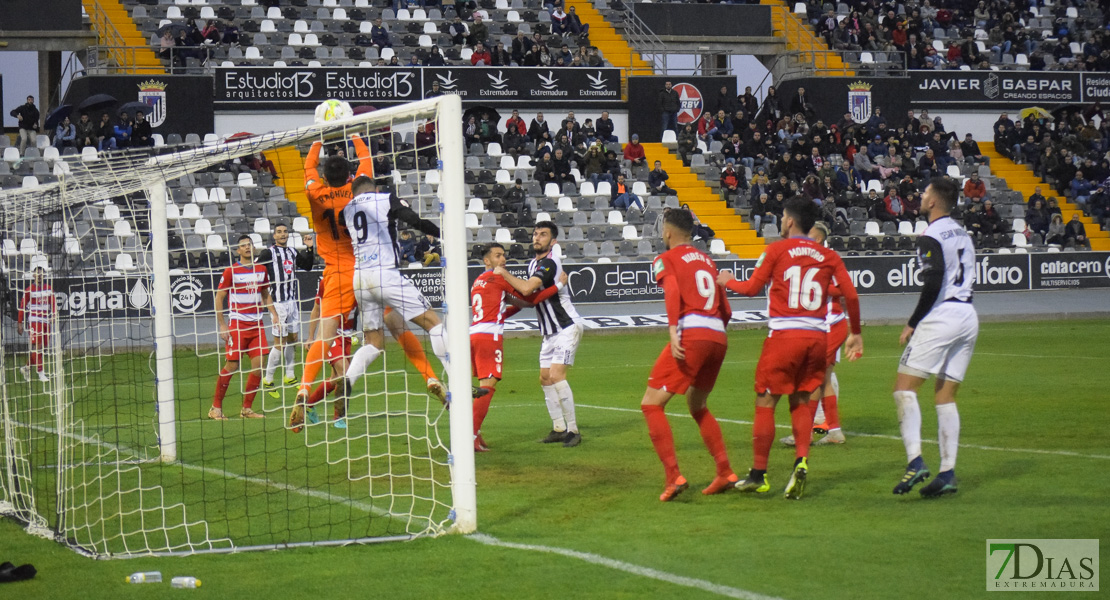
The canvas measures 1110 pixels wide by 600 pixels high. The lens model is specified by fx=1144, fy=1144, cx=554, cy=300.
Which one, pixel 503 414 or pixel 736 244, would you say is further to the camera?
pixel 736 244

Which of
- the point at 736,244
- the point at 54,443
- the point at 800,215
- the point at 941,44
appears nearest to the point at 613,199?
the point at 736,244

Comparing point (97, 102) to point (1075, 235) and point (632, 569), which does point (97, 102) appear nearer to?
point (632, 569)

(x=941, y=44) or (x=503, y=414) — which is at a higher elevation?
(x=941, y=44)

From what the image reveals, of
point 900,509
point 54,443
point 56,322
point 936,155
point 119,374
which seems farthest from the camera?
point 936,155

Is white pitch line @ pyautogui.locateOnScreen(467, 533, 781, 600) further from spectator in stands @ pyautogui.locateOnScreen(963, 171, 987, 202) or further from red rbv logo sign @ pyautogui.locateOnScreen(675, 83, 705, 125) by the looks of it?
spectator in stands @ pyautogui.locateOnScreen(963, 171, 987, 202)

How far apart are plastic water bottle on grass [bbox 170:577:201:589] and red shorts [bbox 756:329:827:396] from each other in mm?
3978

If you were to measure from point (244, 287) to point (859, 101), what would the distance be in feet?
87.2

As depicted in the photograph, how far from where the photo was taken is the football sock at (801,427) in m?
8.16

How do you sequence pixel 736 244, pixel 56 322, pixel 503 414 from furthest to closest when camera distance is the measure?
pixel 736 244 < pixel 503 414 < pixel 56 322

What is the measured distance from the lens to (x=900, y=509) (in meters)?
7.72

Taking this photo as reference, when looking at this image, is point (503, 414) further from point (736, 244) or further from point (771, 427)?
point (736, 244)

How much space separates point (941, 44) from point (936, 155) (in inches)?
234

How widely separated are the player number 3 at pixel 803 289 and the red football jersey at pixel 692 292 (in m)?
0.47

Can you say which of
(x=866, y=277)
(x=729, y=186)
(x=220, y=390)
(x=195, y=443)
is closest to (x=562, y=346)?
(x=195, y=443)
